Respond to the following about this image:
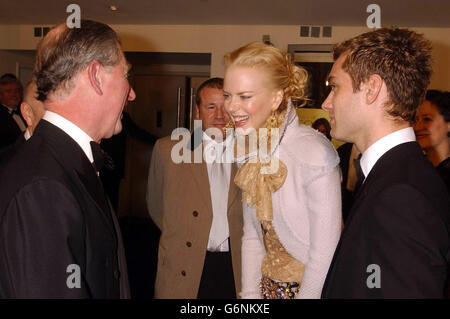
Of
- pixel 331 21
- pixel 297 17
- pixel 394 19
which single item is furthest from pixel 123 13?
pixel 394 19

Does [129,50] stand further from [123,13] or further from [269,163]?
[269,163]

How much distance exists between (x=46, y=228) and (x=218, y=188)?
1259 millimetres

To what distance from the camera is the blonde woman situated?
1.36 m

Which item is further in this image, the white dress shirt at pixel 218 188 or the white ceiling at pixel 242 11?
the white ceiling at pixel 242 11

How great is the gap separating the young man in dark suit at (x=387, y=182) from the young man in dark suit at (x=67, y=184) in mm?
661

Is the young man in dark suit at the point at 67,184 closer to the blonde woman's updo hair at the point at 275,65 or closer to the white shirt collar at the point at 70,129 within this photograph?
the white shirt collar at the point at 70,129

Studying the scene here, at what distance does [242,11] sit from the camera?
5410mm

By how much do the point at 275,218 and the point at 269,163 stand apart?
0.22m

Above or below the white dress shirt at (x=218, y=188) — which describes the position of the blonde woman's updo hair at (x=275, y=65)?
above

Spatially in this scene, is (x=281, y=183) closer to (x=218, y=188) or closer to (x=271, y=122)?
(x=271, y=122)

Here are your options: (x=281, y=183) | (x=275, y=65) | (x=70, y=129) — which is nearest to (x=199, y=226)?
(x=281, y=183)

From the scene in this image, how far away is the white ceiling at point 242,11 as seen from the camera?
498 centimetres

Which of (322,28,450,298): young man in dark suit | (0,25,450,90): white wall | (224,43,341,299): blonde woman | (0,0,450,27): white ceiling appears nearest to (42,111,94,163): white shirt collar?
(224,43,341,299): blonde woman

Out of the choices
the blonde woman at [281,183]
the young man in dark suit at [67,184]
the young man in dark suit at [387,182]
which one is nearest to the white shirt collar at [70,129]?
the young man in dark suit at [67,184]
